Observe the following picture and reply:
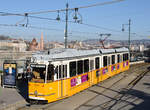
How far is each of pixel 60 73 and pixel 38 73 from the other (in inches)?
48.2

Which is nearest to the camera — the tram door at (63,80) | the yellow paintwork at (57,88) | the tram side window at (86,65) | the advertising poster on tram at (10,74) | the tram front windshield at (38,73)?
the yellow paintwork at (57,88)

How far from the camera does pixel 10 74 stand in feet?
47.9

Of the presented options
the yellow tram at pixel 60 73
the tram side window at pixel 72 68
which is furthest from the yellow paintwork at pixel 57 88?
the tram side window at pixel 72 68

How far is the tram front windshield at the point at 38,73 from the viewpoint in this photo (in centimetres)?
1070

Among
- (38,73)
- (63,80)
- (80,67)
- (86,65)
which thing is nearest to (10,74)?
(38,73)

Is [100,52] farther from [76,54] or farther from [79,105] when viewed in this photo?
[79,105]

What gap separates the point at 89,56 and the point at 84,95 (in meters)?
3.05

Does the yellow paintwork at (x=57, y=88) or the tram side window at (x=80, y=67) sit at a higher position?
the tram side window at (x=80, y=67)

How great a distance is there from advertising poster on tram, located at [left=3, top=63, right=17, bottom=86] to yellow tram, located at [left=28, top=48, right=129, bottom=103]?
A: 11.7 feet

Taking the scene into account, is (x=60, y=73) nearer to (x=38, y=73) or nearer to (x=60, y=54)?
(x=60, y=54)

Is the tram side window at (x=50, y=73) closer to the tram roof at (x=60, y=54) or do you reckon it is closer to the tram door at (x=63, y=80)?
the tram roof at (x=60, y=54)

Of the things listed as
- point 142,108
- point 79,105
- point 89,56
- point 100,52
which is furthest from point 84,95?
point 100,52

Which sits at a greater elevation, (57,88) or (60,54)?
(60,54)

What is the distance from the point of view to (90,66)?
1480 centimetres
